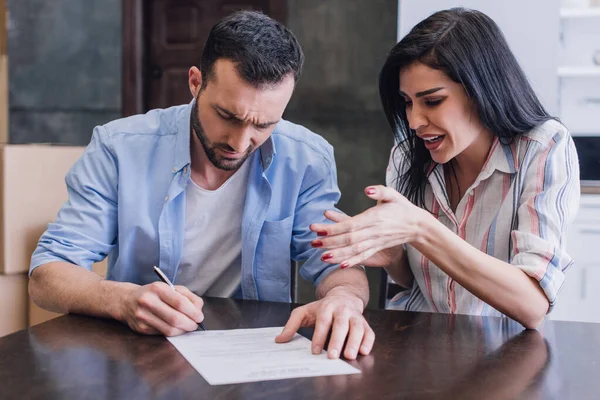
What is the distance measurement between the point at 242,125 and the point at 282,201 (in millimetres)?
249

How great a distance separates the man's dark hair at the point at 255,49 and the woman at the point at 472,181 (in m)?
0.23

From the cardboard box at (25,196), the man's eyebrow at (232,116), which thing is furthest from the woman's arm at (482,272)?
the cardboard box at (25,196)

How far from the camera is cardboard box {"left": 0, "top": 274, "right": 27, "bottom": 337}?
1.95 m

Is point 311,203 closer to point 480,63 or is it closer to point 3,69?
point 480,63

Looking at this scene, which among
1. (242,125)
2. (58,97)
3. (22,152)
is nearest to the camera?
(242,125)

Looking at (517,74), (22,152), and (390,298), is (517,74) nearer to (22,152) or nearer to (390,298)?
(390,298)

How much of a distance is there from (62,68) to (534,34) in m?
3.05

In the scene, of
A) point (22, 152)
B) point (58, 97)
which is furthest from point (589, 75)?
point (58, 97)

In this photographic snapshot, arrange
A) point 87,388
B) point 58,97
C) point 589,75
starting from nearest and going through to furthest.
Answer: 1. point 87,388
2. point 589,75
3. point 58,97

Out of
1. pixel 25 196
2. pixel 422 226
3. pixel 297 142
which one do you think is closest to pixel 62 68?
pixel 25 196

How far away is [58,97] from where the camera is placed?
4.61 m

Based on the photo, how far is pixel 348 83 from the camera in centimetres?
381

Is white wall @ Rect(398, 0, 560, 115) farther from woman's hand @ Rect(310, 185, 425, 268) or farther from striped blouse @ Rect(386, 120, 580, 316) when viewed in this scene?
woman's hand @ Rect(310, 185, 425, 268)

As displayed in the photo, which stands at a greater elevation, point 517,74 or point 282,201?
point 517,74
